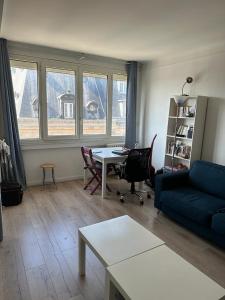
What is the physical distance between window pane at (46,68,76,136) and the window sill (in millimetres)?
194

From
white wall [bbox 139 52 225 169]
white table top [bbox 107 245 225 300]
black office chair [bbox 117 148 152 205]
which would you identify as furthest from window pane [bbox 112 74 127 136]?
white table top [bbox 107 245 225 300]

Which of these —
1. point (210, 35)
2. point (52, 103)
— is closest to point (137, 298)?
point (210, 35)

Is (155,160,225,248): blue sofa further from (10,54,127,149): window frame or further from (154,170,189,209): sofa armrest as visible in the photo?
(10,54,127,149): window frame

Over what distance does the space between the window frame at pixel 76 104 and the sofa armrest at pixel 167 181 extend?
6.80 ft

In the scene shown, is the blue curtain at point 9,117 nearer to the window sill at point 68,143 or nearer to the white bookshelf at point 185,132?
the window sill at point 68,143

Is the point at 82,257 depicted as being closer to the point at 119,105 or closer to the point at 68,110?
the point at 68,110

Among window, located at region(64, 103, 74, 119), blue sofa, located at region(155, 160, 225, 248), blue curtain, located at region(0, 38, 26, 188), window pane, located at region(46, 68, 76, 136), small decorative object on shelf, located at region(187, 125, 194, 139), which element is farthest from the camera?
window, located at region(64, 103, 74, 119)

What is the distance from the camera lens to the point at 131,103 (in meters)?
4.91

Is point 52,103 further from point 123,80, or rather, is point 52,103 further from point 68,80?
point 123,80

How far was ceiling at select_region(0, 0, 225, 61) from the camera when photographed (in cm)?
222

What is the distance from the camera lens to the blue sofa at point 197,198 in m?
2.44

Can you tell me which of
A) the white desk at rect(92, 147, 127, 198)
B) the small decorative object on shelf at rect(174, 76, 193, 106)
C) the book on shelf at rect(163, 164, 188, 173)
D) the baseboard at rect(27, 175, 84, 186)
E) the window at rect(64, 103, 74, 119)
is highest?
the small decorative object on shelf at rect(174, 76, 193, 106)

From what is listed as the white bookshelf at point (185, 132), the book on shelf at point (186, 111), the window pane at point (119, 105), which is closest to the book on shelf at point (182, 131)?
the white bookshelf at point (185, 132)

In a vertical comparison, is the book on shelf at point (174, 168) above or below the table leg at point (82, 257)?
above
